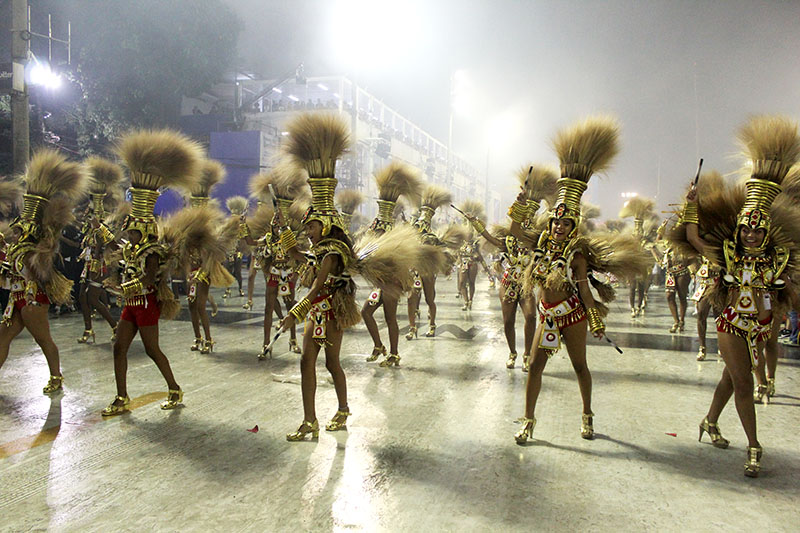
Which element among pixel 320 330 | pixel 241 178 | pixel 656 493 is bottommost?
pixel 656 493

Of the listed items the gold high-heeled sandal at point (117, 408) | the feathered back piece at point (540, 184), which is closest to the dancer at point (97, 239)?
the gold high-heeled sandal at point (117, 408)

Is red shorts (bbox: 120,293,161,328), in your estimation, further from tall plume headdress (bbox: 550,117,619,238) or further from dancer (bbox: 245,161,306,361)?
tall plume headdress (bbox: 550,117,619,238)

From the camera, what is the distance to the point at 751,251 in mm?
4375

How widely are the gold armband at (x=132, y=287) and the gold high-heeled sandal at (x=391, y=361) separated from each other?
348 centimetres

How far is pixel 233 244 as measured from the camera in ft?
27.0

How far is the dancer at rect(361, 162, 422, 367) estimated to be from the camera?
7.70m

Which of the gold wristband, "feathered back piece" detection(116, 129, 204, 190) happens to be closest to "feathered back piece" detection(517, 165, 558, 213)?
the gold wristband

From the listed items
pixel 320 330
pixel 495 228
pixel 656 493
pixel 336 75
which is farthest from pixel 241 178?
pixel 656 493

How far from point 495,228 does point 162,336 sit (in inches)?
245

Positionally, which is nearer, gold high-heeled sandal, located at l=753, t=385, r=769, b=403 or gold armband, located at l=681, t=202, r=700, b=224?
gold armband, located at l=681, t=202, r=700, b=224

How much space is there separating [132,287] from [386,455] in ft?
9.64

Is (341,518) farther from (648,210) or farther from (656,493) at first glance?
(648,210)

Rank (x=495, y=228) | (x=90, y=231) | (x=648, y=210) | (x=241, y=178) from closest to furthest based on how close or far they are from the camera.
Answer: (x=495, y=228), (x=90, y=231), (x=648, y=210), (x=241, y=178)

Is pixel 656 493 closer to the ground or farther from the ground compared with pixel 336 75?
closer to the ground
